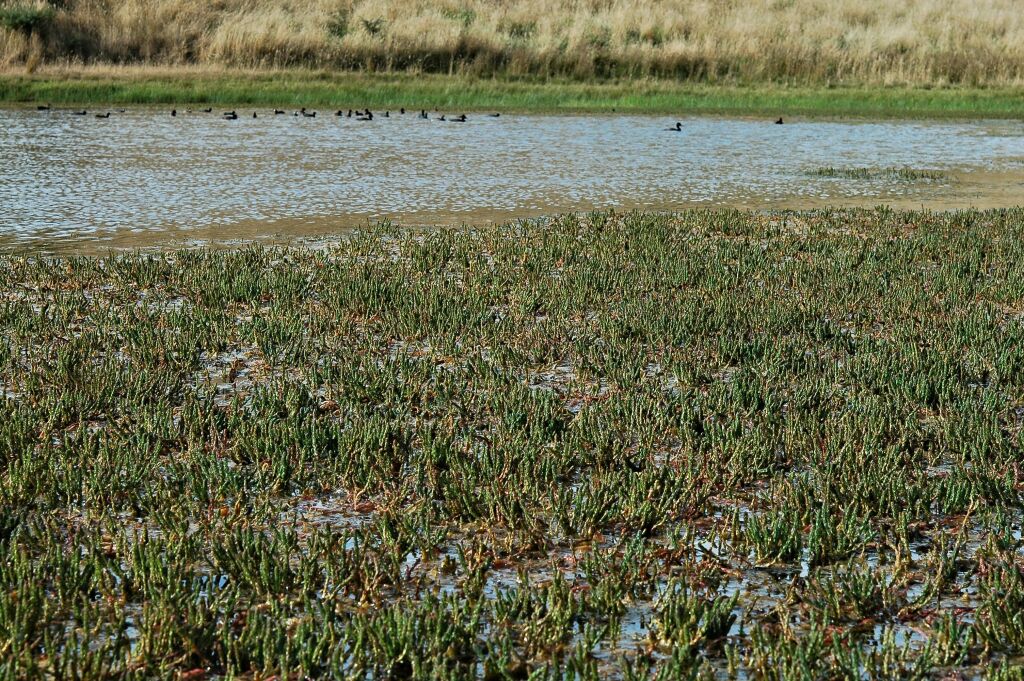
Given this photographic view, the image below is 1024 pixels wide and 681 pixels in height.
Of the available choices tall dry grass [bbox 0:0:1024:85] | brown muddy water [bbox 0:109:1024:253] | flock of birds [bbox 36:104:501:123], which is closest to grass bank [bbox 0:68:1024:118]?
flock of birds [bbox 36:104:501:123]

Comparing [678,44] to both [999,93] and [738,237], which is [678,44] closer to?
[999,93]

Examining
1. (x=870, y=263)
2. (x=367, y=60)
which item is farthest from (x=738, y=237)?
(x=367, y=60)

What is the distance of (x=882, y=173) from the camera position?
59.8 feet

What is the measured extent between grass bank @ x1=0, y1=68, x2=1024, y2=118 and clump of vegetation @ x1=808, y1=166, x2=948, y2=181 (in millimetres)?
9156

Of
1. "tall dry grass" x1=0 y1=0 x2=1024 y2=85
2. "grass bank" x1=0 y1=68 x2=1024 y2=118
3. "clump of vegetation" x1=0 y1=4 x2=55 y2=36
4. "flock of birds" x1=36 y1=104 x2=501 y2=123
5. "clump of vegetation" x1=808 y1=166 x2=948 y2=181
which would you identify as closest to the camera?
"clump of vegetation" x1=808 y1=166 x2=948 y2=181

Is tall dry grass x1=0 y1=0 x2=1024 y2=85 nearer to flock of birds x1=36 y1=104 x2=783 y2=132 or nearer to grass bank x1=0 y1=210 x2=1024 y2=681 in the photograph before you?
flock of birds x1=36 y1=104 x2=783 y2=132

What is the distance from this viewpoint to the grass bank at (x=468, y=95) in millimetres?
26781

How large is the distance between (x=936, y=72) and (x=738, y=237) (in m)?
21.6

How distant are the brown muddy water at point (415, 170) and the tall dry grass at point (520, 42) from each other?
5.40 metres

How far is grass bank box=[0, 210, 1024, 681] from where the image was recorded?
12.8 feet

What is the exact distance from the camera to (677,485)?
5.14 meters

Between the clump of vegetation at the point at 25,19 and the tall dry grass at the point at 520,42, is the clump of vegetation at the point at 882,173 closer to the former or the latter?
the tall dry grass at the point at 520,42

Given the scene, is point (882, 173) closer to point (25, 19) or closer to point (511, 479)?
point (511, 479)

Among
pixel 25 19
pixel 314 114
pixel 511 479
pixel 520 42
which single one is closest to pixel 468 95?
pixel 520 42
